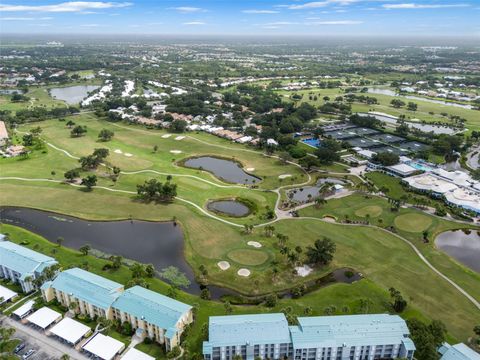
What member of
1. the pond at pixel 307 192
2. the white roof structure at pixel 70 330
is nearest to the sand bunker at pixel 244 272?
the white roof structure at pixel 70 330

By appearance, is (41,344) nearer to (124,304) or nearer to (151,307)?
(124,304)

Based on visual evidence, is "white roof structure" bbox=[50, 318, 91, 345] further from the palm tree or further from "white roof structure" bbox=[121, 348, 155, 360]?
the palm tree

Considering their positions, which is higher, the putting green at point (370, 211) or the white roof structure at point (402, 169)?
the white roof structure at point (402, 169)

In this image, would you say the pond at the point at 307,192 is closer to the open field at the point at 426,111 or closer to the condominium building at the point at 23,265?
the condominium building at the point at 23,265

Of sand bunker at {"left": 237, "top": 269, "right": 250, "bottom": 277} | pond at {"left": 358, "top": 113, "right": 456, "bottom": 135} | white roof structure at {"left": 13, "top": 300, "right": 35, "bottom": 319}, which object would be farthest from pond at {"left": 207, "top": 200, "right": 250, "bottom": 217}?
pond at {"left": 358, "top": 113, "right": 456, "bottom": 135}

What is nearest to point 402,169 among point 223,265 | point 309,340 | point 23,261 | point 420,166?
point 420,166

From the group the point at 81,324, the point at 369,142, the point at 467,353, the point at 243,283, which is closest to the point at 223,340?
the point at 243,283
